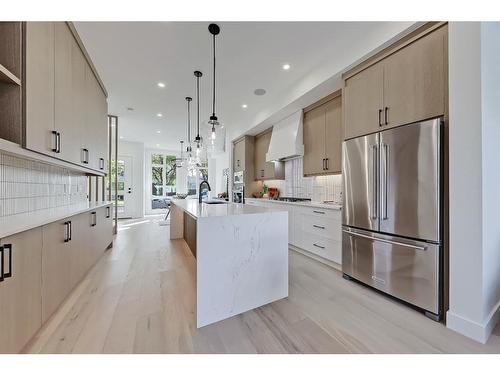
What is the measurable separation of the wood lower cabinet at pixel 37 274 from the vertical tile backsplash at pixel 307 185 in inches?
134

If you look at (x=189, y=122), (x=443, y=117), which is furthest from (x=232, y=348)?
(x=189, y=122)

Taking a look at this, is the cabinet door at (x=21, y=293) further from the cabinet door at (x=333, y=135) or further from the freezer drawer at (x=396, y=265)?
the cabinet door at (x=333, y=135)

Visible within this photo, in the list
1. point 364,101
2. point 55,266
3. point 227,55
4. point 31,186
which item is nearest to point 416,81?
point 364,101

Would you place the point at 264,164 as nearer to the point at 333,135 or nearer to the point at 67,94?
the point at 333,135

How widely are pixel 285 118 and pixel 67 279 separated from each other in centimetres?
398

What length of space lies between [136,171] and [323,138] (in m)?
6.77

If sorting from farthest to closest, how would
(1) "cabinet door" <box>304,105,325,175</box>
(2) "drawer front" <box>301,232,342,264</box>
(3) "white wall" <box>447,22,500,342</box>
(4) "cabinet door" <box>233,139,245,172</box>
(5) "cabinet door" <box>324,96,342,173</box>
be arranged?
(4) "cabinet door" <box>233,139,245,172</box>
(1) "cabinet door" <box>304,105,325,175</box>
(5) "cabinet door" <box>324,96,342,173</box>
(2) "drawer front" <box>301,232,342,264</box>
(3) "white wall" <box>447,22,500,342</box>

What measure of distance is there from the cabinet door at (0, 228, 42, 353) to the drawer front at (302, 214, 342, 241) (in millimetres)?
2884

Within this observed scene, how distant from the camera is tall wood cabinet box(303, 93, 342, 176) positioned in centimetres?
315

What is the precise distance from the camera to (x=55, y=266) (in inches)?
66.4

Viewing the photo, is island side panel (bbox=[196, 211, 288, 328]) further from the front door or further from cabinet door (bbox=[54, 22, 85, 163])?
the front door

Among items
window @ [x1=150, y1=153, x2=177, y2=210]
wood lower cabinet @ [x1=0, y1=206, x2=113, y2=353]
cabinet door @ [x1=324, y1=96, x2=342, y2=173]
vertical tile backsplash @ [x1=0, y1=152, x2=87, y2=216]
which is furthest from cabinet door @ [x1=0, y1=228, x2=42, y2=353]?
window @ [x1=150, y1=153, x2=177, y2=210]

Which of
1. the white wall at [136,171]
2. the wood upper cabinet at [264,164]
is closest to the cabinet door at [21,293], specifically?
the wood upper cabinet at [264,164]

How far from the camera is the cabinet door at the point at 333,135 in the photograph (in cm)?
312
